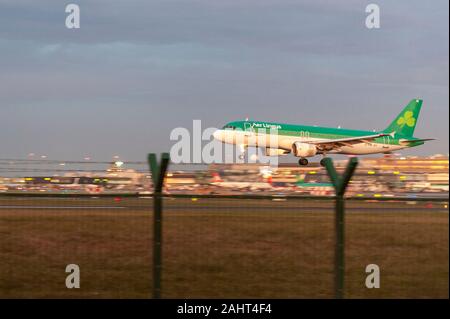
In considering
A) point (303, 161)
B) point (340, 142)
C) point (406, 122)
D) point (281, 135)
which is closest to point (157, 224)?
point (303, 161)

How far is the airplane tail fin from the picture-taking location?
65.8 metres

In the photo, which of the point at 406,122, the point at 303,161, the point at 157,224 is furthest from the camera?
the point at 406,122

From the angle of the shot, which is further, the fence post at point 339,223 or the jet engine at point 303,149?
the jet engine at point 303,149

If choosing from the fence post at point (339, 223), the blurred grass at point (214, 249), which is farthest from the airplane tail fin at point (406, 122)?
the fence post at point (339, 223)

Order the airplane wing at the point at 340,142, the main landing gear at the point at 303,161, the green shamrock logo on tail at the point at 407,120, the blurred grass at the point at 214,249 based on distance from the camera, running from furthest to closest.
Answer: the green shamrock logo on tail at the point at 407,120 → the airplane wing at the point at 340,142 → the main landing gear at the point at 303,161 → the blurred grass at the point at 214,249

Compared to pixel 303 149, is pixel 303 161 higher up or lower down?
lower down

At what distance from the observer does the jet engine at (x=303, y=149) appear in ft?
168

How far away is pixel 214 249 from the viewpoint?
9.52 meters

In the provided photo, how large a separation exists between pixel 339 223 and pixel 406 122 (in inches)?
2343

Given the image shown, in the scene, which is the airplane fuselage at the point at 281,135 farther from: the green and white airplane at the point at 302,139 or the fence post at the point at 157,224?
the fence post at the point at 157,224

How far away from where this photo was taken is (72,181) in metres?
9.66

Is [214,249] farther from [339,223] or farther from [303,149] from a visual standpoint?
[303,149]

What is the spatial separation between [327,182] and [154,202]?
2.69m
